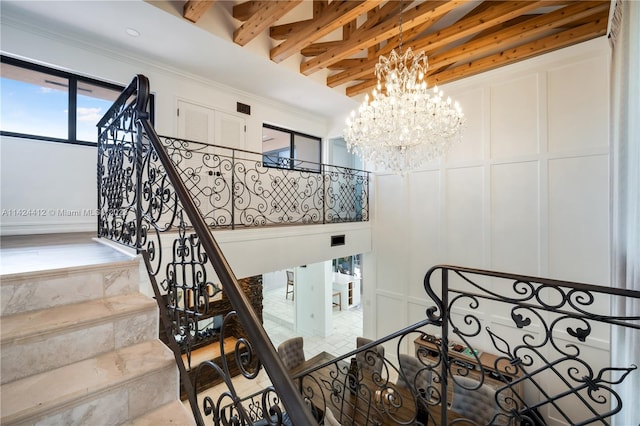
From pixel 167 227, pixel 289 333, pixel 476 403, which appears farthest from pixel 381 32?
pixel 289 333

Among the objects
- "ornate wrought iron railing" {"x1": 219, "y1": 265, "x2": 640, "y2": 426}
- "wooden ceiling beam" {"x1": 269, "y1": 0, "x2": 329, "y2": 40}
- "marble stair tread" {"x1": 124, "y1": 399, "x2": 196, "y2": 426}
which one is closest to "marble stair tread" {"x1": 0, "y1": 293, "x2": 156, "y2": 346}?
"marble stair tread" {"x1": 124, "y1": 399, "x2": 196, "y2": 426}

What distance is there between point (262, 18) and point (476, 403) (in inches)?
215

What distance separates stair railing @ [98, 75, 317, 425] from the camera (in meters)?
0.79

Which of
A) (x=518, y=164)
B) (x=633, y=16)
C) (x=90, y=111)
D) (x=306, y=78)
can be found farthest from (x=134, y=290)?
(x=518, y=164)

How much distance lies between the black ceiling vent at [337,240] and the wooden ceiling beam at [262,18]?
3304mm

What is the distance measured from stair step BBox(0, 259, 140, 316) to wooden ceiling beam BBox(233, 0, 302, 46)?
3053mm

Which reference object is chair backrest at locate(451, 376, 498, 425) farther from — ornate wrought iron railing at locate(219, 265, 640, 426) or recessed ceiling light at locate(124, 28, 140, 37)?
recessed ceiling light at locate(124, 28, 140, 37)

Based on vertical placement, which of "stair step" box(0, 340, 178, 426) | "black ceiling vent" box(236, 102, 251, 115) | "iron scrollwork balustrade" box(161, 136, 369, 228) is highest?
"black ceiling vent" box(236, 102, 251, 115)

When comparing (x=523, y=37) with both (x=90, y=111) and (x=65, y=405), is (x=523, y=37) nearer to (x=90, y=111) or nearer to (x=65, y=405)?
(x=65, y=405)

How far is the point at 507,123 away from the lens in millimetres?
4406

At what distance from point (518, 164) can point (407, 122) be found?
2560 mm

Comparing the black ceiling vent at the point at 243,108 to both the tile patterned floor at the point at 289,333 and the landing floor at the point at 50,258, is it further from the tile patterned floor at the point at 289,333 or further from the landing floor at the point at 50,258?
the tile patterned floor at the point at 289,333

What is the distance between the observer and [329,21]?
10.8 ft

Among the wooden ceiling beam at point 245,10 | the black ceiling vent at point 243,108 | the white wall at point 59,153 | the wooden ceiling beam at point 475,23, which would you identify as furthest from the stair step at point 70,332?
the wooden ceiling beam at point 475,23
